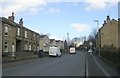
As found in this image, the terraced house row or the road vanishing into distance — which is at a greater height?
the terraced house row

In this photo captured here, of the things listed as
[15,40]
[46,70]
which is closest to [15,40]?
[15,40]

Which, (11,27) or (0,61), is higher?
(11,27)

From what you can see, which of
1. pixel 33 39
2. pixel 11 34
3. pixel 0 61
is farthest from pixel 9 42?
pixel 33 39

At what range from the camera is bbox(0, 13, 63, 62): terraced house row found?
48422mm

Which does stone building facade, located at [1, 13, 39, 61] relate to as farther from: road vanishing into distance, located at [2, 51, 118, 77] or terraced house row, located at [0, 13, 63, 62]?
road vanishing into distance, located at [2, 51, 118, 77]

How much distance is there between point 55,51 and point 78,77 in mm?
52408

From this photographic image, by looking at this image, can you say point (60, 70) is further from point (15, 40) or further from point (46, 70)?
point (15, 40)

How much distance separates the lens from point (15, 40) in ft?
209

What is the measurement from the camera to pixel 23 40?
71062 mm

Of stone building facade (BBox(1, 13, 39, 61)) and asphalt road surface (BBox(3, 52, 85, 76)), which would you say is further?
stone building facade (BBox(1, 13, 39, 61))

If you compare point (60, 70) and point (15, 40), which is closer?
point (60, 70)

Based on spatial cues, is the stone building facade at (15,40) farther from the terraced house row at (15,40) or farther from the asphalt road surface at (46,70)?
the asphalt road surface at (46,70)

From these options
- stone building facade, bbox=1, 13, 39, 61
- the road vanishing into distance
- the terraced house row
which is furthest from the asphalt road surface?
stone building facade, bbox=1, 13, 39, 61

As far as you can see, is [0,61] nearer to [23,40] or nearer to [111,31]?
[23,40]
